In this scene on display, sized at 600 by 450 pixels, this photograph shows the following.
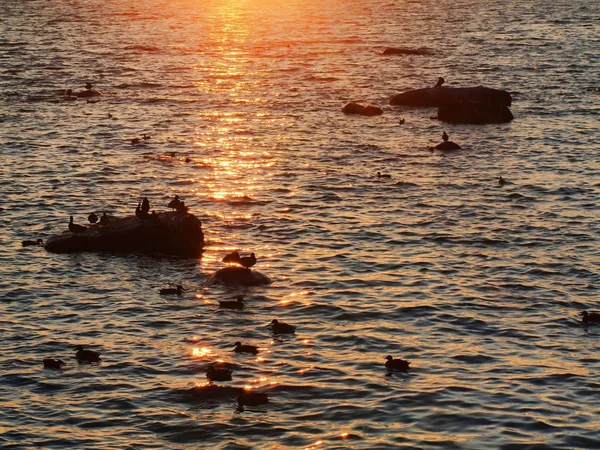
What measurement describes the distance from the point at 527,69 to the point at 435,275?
55.9 metres

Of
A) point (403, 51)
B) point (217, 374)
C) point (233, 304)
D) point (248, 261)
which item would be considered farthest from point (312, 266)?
point (403, 51)

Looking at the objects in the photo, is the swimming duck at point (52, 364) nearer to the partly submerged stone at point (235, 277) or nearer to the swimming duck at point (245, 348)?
the swimming duck at point (245, 348)

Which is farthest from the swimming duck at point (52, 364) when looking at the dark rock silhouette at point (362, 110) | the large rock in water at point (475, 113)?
the dark rock silhouette at point (362, 110)

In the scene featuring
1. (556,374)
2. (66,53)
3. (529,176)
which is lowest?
(556,374)

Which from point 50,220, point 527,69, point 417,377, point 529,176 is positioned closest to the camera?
point 417,377

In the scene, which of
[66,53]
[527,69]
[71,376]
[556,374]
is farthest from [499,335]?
[66,53]

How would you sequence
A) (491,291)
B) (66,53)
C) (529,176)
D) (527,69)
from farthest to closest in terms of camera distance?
(66,53)
(527,69)
(529,176)
(491,291)

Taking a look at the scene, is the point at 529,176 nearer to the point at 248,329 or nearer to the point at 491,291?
the point at 491,291

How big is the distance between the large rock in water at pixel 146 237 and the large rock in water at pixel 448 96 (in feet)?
109

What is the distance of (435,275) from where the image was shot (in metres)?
43.7

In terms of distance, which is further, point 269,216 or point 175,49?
point 175,49

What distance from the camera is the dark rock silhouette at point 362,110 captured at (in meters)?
75.5

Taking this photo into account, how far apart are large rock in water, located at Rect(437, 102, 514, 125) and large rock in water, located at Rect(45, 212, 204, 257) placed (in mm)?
30922

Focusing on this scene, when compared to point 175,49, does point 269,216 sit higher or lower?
lower
